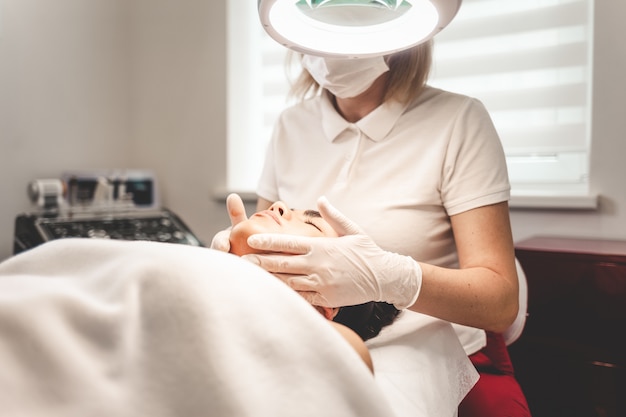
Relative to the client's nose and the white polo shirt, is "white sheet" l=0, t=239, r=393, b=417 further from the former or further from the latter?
the white polo shirt

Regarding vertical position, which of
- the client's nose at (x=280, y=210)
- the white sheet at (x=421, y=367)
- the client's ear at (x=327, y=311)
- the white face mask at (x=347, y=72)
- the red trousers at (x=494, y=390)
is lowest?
the red trousers at (x=494, y=390)

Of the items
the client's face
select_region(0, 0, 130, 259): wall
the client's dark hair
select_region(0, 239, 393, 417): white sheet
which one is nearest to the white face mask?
the client's face

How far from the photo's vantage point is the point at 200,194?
2203 millimetres

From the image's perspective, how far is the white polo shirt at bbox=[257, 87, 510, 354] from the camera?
38.2 inches

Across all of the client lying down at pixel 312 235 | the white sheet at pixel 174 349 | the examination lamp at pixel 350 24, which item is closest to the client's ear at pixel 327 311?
the client lying down at pixel 312 235

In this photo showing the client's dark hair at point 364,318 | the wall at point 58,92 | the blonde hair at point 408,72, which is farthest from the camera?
the wall at point 58,92

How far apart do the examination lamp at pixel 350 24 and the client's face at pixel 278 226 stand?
294 mm

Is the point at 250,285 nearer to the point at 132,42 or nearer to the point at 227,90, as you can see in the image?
the point at 227,90

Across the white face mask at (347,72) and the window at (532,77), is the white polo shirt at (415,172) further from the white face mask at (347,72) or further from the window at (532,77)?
the window at (532,77)

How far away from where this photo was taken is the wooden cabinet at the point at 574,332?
1.13 m

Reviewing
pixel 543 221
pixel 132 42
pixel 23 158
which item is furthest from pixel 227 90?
pixel 543 221

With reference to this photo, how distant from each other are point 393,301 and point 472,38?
4.14 feet

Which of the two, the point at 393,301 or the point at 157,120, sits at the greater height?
the point at 157,120

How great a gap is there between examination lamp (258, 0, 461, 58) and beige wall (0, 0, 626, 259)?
97 cm
